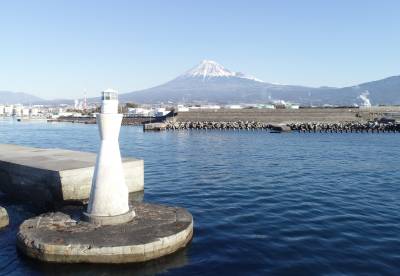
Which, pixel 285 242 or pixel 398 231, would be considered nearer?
pixel 285 242

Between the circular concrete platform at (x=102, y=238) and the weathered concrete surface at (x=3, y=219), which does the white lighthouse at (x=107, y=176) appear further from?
the weathered concrete surface at (x=3, y=219)

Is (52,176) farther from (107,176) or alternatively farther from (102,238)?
(102,238)

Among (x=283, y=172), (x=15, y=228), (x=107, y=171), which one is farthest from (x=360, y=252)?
(x=283, y=172)

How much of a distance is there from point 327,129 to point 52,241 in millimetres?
75178

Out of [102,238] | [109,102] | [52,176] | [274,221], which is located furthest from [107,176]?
[274,221]

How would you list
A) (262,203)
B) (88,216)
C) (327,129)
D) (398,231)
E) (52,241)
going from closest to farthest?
(52,241) → (88,216) → (398,231) → (262,203) → (327,129)

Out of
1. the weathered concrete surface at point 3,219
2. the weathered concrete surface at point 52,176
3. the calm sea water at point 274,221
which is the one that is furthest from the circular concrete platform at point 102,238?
the weathered concrete surface at point 52,176

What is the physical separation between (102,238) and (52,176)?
6.81m

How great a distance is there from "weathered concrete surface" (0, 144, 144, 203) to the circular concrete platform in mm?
3538

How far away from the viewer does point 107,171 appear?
41.3 ft

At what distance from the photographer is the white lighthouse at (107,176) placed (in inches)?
492

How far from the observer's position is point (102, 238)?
11305 mm

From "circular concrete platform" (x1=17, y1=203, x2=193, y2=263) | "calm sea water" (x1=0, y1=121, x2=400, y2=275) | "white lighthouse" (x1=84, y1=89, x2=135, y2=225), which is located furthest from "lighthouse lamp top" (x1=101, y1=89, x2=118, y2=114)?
"calm sea water" (x1=0, y1=121, x2=400, y2=275)

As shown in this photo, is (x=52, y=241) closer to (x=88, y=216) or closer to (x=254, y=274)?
(x=88, y=216)
